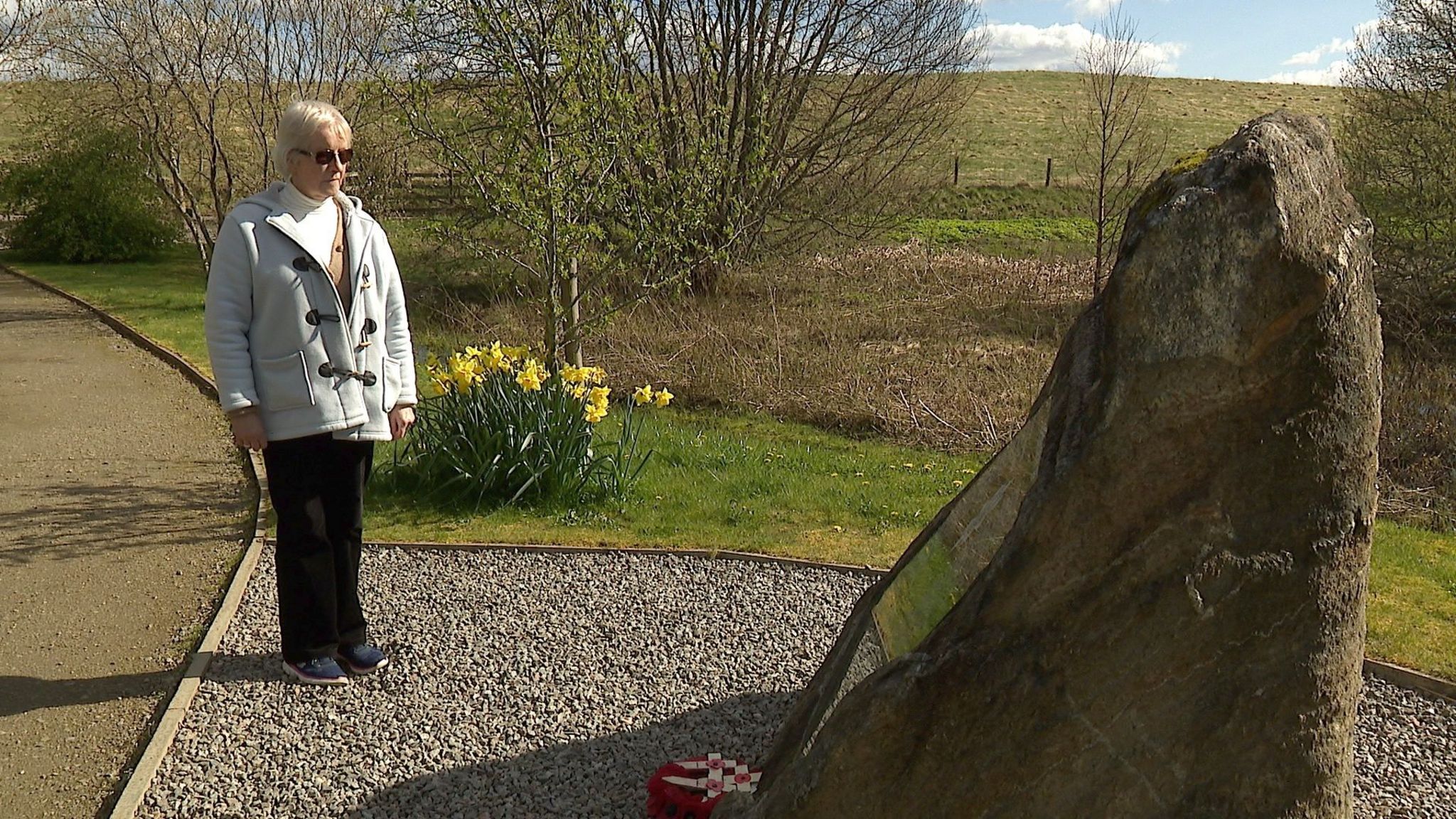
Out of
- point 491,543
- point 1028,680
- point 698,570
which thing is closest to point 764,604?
point 698,570

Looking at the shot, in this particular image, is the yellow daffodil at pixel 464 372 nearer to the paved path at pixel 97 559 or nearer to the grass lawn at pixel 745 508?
the grass lawn at pixel 745 508

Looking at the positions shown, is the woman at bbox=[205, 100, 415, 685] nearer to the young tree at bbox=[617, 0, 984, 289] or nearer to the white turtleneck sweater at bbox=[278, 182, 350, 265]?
the white turtleneck sweater at bbox=[278, 182, 350, 265]

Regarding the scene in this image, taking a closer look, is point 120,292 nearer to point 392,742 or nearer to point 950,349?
point 950,349

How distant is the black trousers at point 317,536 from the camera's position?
4336 millimetres

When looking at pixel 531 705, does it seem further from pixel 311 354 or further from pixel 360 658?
pixel 311 354

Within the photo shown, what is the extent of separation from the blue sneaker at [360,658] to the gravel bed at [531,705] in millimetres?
50

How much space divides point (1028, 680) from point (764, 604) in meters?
3.40

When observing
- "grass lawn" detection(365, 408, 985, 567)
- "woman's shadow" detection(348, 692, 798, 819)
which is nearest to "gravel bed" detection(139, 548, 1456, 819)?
"woman's shadow" detection(348, 692, 798, 819)

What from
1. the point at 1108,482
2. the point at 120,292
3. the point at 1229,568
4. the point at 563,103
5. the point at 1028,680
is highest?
the point at 563,103

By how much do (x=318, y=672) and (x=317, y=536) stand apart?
2.16 feet

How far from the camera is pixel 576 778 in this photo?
4023mm

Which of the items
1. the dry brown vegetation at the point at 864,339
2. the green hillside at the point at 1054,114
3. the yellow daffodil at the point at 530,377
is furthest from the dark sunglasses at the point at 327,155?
the green hillside at the point at 1054,114

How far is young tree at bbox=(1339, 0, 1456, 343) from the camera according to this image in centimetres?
1433

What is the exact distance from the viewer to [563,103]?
777 cm
